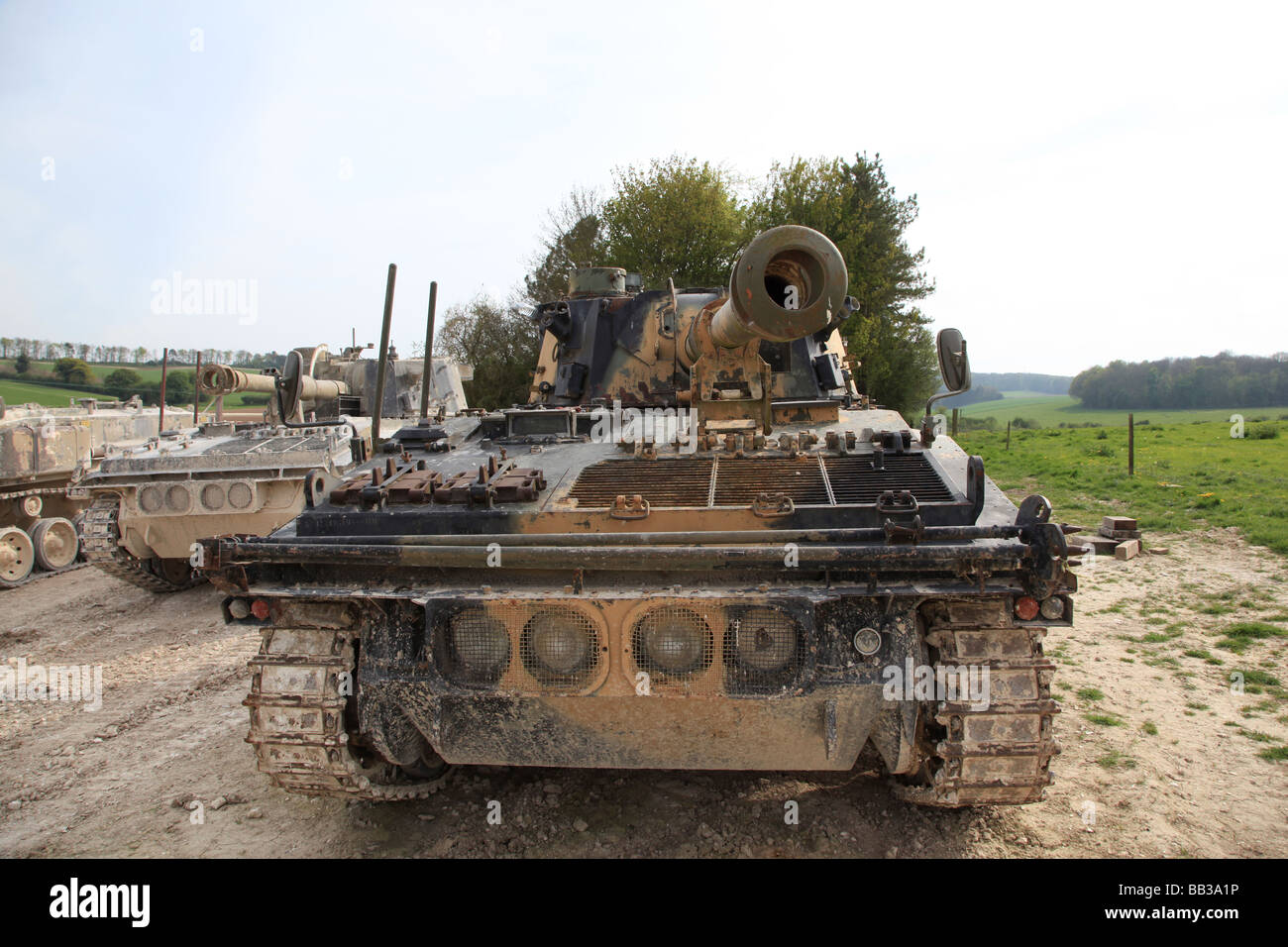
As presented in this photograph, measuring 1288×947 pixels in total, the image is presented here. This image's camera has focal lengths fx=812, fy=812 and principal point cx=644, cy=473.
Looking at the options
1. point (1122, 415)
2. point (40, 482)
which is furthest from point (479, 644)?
point (1122, 415)

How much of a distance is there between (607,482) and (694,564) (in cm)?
82

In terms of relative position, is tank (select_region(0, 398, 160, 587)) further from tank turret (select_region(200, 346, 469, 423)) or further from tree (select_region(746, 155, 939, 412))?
tree (select_region(746, 155, 939, 412))

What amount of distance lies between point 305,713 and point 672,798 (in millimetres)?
1897

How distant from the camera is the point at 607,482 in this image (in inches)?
156

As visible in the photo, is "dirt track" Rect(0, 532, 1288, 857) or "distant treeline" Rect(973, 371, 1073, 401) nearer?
"dirt track" Rect(0, 532, 1288, 857)

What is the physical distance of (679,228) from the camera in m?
20.8

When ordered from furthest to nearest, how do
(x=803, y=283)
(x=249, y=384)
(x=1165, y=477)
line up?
(x=1165, y=477) → (x=249, y=384) → (x=803, y=283)

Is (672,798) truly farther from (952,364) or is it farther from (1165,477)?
(1165,477)

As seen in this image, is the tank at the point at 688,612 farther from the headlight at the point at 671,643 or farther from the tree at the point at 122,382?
the tree at the point at 122,382

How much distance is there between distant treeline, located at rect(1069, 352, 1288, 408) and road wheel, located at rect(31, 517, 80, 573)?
47345 millimetres

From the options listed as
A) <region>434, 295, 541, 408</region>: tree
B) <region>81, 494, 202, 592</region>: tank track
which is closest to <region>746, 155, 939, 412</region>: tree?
<region>434, 295, 541, 408</region>: tree

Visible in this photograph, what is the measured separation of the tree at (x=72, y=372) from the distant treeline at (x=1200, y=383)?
49.3 metres

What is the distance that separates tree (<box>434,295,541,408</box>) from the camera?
84.5 ft

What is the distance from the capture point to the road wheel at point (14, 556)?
10539 mm
